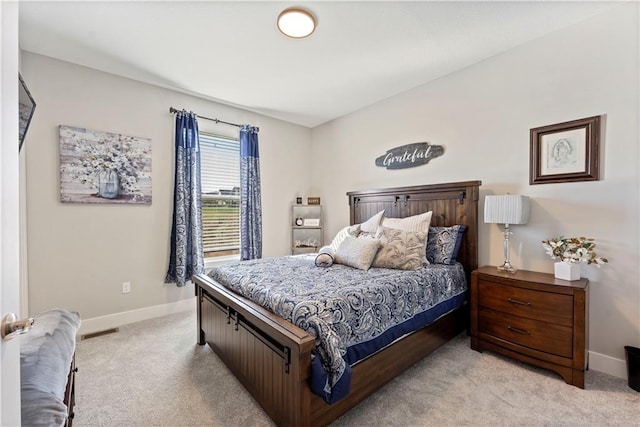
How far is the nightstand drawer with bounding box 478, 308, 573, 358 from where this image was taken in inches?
77.3

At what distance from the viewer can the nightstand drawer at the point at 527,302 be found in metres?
1.97

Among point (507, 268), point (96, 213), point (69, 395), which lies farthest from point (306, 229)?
point (69, 395)

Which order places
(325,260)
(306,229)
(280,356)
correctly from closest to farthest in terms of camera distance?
(280,356), (325,260), (306,229)

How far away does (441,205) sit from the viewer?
3000 mm

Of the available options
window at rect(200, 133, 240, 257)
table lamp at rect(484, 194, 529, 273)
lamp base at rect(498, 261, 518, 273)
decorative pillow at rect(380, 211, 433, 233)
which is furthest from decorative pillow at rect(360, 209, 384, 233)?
window at rect(200, 133, 240, 257)

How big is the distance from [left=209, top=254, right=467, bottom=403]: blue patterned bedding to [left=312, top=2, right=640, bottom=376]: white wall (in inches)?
35.2

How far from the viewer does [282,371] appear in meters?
1.48

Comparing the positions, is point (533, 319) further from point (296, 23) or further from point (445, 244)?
point (296, 23)

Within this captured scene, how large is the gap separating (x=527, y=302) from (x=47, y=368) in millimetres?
2873

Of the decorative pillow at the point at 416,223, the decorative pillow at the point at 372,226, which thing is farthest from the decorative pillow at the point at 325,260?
the decorative pillow at the point at 416,223

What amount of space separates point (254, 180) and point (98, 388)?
2770 millimetres

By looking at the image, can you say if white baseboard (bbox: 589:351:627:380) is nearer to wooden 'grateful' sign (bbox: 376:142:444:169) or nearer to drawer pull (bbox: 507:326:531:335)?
drawer pull (bbox: 507:326:531:335)

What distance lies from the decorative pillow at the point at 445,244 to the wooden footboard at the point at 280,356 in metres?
0.54

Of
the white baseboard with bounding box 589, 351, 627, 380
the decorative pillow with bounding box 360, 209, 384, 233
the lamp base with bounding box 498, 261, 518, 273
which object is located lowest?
the white baseboard with bounding box 589, 351, 627, 380
